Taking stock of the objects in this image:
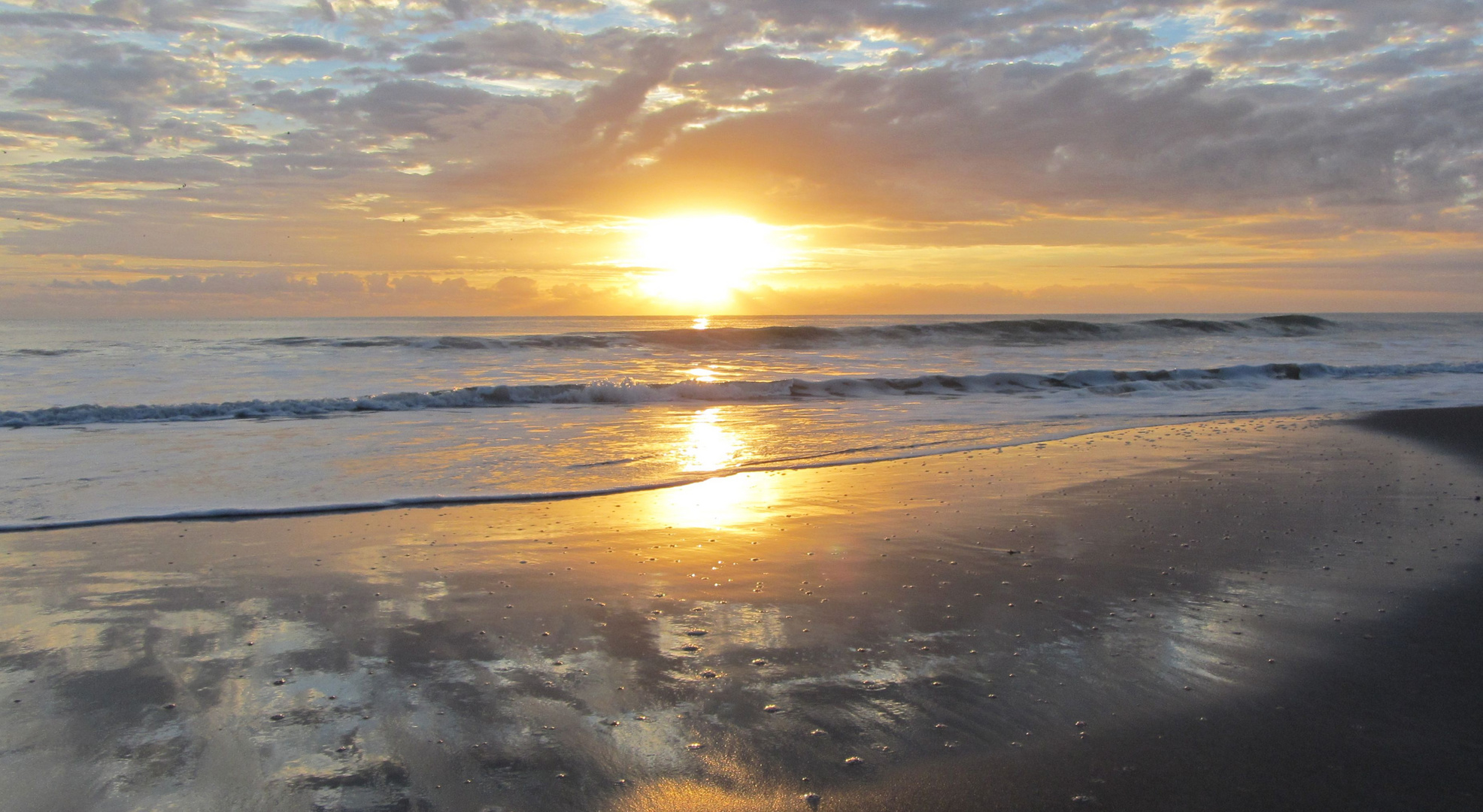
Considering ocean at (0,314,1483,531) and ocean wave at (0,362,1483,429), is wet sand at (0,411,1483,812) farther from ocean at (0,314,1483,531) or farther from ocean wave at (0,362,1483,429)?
ocean wave at (0,362,1483,429)

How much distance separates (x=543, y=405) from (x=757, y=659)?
11.2 m

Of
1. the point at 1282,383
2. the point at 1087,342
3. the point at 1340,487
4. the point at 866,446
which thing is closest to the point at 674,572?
the point at 866,446

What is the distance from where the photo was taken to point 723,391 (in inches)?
618

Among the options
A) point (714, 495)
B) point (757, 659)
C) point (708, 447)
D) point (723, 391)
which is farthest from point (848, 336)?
point (757, 659)

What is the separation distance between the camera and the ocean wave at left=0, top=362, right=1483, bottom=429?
40.0 ft

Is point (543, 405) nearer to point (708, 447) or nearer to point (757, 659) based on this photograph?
point (708, 447)

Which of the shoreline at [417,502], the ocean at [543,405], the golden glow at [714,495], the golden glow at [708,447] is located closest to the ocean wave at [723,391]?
the ocean at [543,405]

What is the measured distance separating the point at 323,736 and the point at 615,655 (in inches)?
44.1

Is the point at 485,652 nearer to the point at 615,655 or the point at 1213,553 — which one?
the point at 615,655

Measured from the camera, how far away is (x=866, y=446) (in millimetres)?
9438

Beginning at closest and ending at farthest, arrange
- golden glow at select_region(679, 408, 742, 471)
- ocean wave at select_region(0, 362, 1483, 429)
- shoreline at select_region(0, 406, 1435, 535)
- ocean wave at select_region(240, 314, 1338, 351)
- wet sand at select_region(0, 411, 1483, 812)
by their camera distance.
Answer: wet sand at select_region(0, 411, 1483, 812) < shoreline at select_region(0, 406, 1435, 535) < golden glow at select_region(679, 408, 742, 471) < ocean wave at select_region(0, 362, 1483, 429) < ocean wave at select_region(240, 314, 1338, 351)

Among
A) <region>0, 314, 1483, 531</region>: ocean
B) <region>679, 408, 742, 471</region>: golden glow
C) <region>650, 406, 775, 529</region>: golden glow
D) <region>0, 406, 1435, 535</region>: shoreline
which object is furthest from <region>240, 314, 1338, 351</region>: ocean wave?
<region>0, 406, 1435, 535</region>: shoreline

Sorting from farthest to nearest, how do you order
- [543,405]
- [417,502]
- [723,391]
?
[723,391]
[543,405]
[417,502]

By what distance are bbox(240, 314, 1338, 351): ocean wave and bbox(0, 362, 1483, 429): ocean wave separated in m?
12.4
